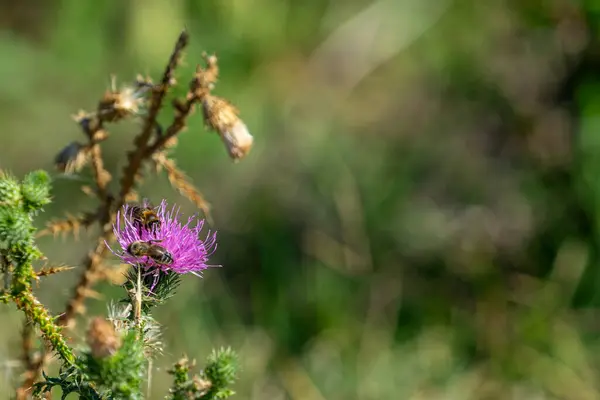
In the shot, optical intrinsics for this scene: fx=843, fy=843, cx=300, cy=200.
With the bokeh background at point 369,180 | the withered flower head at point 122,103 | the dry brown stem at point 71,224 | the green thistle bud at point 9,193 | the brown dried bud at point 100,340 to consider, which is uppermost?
the bokeh background at point 369,180

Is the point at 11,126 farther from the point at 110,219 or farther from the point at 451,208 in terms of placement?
the point at 110,219

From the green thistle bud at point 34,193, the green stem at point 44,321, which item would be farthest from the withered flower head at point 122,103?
the green stem at point 44,321

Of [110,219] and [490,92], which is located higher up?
[490,92]

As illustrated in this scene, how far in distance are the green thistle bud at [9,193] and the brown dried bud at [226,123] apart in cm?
50

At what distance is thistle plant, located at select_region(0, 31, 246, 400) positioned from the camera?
1.26 meters

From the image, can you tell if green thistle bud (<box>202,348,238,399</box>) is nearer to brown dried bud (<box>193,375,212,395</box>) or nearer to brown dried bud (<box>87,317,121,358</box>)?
brown dried bud (<box>193,375,212,395</box>)

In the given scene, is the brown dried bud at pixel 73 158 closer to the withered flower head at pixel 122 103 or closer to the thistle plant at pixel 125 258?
the thistle plant at pixel 125 258

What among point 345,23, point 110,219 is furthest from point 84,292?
point 345,23

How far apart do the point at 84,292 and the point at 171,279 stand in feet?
1.67

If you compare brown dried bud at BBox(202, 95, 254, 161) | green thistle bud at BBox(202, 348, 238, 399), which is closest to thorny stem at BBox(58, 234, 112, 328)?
brown dried bud at BBox(202, 95, 254, 161)

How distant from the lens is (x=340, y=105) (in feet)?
18.6

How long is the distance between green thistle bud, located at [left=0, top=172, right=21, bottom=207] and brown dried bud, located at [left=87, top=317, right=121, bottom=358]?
33cm

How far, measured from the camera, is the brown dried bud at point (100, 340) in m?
1.21

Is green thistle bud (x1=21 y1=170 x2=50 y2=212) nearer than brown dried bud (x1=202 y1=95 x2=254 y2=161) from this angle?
Yes
